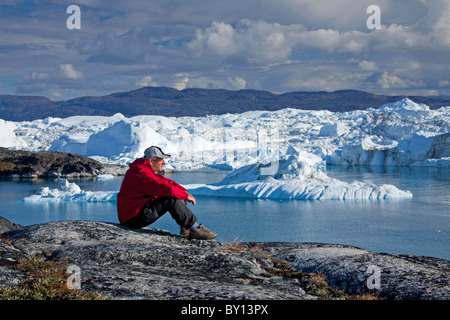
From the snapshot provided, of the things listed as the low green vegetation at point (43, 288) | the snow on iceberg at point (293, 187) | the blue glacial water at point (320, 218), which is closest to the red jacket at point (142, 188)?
the low green vegetation at point (43, 288)

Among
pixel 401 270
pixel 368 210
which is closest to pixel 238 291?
pixel 401 270

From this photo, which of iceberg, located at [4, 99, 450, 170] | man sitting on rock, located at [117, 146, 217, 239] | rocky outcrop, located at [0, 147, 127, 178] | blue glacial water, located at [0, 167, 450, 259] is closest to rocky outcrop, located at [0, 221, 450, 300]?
man sitting on rock, located at [117, 146, 217, 239]

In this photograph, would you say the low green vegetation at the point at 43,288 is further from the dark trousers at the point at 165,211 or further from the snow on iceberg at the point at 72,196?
the snow on iceberg at the point at 72,196

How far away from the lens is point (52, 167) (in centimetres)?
4328

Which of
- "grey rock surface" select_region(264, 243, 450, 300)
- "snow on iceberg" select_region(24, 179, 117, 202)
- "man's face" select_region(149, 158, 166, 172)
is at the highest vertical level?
"man's face" select_region(149, 158, 166, 172)

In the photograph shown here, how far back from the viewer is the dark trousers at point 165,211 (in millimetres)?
4566

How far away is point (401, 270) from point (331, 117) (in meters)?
86.9

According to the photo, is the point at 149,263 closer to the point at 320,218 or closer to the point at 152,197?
the point at 152,197

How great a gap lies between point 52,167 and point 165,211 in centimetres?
A: 4145

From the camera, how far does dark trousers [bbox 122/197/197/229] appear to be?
4.57 meters

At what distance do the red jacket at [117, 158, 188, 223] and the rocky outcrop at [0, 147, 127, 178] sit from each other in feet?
127

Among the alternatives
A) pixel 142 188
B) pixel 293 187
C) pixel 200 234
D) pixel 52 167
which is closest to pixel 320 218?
pixel 293 187

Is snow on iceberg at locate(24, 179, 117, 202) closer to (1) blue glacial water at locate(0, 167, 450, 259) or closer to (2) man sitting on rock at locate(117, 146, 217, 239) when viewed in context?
(1) blue glacial water at locate(0, 167, 450, 259)
